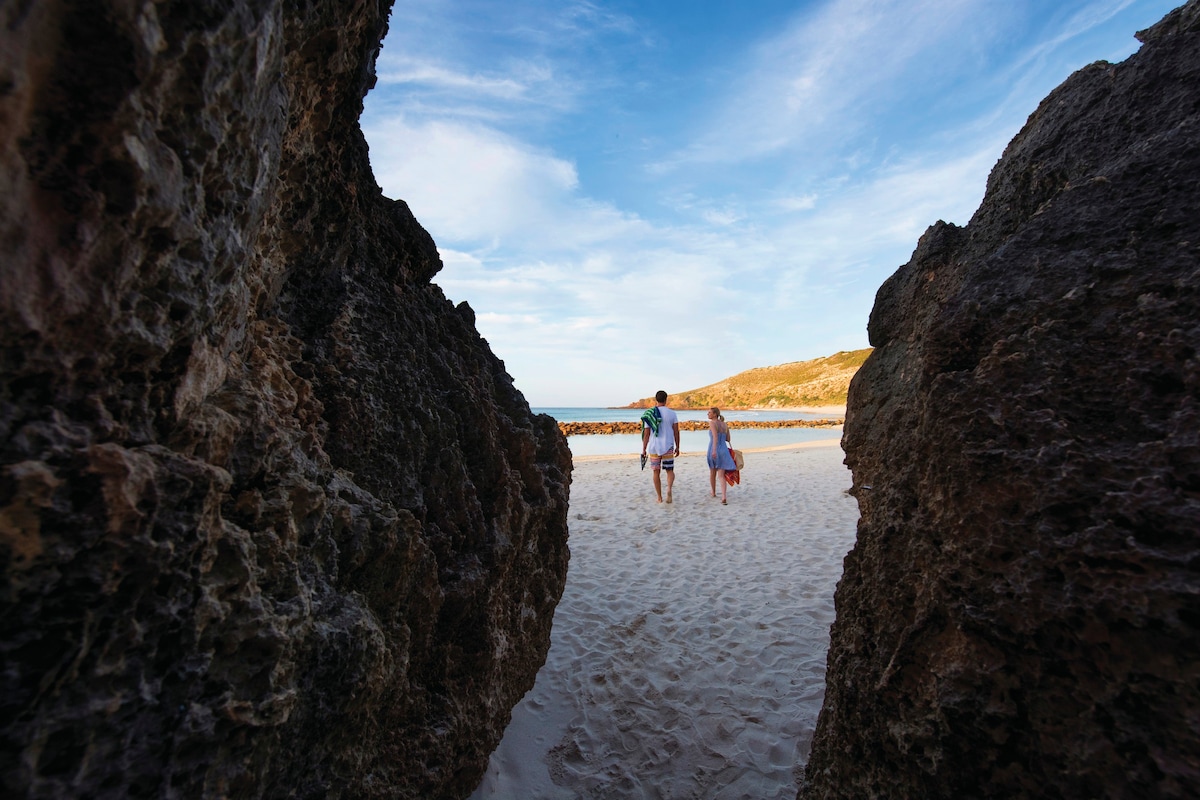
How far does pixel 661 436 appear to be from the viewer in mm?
10750

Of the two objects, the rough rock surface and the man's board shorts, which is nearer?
the rough rock surface

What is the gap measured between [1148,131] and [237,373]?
3687mm

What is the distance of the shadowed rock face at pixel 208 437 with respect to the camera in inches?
43.8

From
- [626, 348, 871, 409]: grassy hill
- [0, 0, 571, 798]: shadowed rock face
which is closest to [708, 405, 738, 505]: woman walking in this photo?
[0, 0, 571, 798]: shadowed rock face

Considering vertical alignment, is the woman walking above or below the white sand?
above

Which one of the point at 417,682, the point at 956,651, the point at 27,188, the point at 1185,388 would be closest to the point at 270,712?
the point at 417,682

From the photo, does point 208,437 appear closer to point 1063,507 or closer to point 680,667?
point 1063,507

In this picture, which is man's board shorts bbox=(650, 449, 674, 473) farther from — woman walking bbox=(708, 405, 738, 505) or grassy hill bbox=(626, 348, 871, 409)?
grassy hill bbox=(626, 348, 871, 409)

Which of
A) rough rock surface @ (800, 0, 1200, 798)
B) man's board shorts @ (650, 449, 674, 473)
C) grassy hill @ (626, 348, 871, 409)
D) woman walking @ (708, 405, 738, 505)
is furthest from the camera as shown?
grassy hill @ (626, 348, 871, 409)

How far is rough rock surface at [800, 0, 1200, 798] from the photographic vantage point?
1.46 metres

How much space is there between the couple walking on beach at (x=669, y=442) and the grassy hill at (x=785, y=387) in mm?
60178

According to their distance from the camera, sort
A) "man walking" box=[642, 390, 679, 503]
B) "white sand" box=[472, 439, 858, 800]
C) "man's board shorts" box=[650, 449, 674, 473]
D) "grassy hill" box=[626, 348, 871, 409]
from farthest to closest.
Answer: "grassy hill" box=[626, 348, 871, 409]
"man's board shorts" box=[650, 449, 674, 473]
"man walking" box=[642, 390, 679, 503]
"white sand" box=[472, 439, 858, 800]

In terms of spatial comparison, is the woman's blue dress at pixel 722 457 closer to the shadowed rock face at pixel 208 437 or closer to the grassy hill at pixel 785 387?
the shadowed rock face at pixel 208 437

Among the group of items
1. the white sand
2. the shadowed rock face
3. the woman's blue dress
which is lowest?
the white sand
